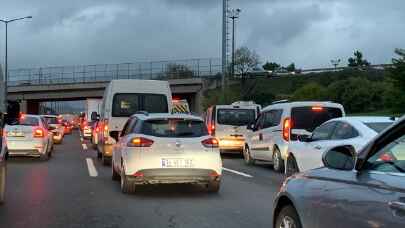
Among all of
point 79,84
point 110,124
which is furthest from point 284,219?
point 79,84

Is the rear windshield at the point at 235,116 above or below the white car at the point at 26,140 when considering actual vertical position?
above

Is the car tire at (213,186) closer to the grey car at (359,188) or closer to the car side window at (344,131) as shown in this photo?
the car side window at (344,131)

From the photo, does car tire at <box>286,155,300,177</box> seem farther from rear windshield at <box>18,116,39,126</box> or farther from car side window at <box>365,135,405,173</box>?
rear windshield at <box>18,116,39,126</box>

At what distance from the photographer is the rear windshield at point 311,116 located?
685 inches

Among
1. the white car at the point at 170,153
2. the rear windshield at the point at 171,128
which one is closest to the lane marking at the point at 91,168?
the white car at the point at 170,153

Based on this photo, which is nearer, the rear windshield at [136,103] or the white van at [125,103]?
the white van at [125,103]

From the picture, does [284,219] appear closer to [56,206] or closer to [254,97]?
[56,206]

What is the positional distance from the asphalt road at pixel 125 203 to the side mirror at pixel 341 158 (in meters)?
4.28

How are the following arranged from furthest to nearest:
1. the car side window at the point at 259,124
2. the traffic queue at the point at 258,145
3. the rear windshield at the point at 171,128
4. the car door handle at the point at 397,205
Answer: the car side window at the point at 259,124, the rear windshield at the point at 171,128, the traffic queue at the point at 258,145, the car door handle at the point at 397,205

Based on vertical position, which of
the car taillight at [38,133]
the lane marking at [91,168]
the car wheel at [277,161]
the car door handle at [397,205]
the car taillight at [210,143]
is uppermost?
the car door handle at [397,205]

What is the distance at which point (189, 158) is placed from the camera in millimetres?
12234

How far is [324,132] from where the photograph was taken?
1332cm

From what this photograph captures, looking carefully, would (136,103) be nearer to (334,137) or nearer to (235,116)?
(235,116)

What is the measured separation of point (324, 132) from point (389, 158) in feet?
28.4
